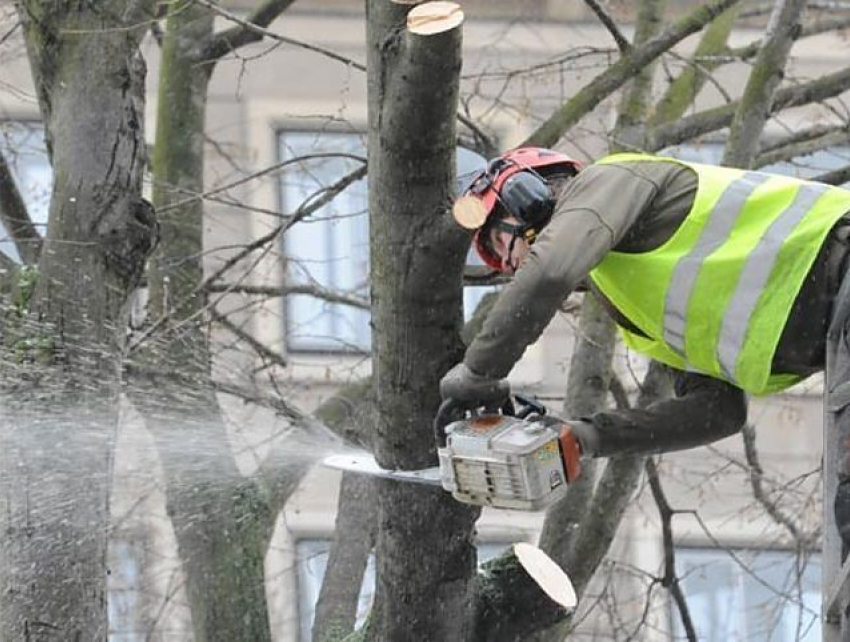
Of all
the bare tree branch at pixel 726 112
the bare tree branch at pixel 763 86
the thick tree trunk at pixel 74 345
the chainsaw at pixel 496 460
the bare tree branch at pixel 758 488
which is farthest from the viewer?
the bare tree branch at pixel 758 488

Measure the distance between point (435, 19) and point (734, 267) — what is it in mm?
777

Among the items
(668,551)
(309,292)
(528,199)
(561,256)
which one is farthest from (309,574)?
(561,256)

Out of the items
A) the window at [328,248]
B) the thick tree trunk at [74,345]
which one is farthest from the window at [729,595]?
the thick tree trunk at [74,345]

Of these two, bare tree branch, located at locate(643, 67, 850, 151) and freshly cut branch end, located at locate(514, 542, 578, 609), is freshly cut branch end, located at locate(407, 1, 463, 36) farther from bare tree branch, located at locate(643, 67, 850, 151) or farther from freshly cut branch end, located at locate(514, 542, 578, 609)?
bare tree branch, located at locate(643, 67, 850, 151)

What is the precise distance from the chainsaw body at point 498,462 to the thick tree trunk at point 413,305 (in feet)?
0.36

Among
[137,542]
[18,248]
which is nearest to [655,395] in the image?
[18,248]

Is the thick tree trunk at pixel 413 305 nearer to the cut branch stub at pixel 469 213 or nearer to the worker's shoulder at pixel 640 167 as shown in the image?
the cut branch stub at pixel 469 213

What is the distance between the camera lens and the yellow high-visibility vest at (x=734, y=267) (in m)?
3.23

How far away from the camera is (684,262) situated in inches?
129

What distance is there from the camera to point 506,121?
10.0 meters

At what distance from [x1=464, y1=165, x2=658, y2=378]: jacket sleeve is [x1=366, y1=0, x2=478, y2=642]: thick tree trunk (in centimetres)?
19

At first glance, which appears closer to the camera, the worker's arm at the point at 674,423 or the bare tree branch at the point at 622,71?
the worker's arm at the point at 674,423

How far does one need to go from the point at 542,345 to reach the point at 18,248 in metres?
5.46

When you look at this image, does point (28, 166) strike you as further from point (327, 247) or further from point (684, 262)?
point (684, 262)
